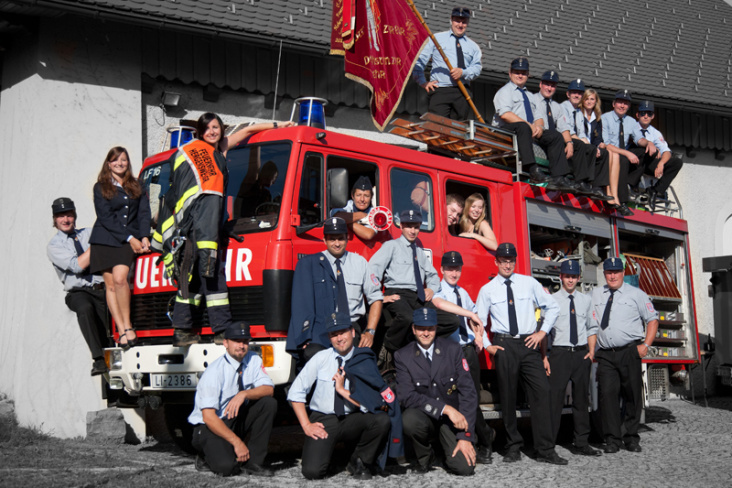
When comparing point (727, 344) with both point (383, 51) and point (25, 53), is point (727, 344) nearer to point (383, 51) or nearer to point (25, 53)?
point (383, 51)

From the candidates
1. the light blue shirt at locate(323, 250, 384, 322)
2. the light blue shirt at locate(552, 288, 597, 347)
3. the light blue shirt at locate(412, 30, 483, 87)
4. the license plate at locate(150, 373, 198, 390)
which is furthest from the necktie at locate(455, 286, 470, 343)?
the light blue shirt at locate(412, 30, 483, 87)

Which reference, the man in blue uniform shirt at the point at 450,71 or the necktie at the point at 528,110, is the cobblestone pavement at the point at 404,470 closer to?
the necktie at the point at 528,110

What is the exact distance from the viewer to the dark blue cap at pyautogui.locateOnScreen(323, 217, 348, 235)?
6.78 m

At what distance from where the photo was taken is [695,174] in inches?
640

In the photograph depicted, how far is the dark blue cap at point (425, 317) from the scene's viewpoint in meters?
6.87

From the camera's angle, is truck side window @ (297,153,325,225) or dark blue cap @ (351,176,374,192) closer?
truck side window @ (297,153,325,225)

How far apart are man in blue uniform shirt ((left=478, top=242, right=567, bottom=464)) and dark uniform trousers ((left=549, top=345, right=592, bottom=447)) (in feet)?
1.58

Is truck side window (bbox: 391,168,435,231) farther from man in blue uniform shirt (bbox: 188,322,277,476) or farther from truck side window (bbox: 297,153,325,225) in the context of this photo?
man in blue uniform shirt (bbox: 188,322,277,476)

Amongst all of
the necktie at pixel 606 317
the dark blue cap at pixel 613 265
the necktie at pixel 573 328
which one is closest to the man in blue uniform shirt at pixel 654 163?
the dark blue cap at pixel 613 265

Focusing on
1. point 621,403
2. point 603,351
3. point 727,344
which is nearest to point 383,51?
point 603,351

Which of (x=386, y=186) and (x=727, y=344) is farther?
(x=727, y=344)

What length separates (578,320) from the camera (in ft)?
27.6

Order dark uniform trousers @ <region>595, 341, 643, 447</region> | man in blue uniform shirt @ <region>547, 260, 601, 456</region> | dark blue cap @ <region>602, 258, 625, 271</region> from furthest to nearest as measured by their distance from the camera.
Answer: dark blue cap @ <region>602, 258, 625, 271</region>
dark uniform trousers @ <region>595, 341, 643, 447</region>
man in blue uniform shirt @ <region>547, 260, 601, 456</region>

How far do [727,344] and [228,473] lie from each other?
9.02 m
